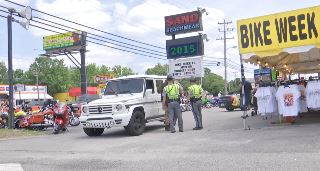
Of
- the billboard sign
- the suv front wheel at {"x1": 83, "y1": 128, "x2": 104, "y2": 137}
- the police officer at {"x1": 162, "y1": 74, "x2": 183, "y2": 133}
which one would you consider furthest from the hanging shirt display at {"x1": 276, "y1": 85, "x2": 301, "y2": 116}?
the billboard sign

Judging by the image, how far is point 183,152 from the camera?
1009 centimetres

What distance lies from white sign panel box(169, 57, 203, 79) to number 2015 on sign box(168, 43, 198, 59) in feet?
1.11

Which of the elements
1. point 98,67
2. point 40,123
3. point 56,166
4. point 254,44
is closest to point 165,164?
point 56,166

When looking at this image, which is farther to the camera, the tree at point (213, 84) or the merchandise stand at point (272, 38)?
the tree at point (213, 84)

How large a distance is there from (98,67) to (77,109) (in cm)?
10092

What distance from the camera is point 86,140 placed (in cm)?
1391

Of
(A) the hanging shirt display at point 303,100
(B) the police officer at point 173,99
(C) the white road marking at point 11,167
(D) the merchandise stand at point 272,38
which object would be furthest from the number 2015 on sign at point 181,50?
(C) the white road marking at point 11,167

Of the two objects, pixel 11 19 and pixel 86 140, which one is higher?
pixel 11 19

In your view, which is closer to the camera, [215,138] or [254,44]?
[215,138]

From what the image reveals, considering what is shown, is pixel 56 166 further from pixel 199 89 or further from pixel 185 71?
pixel 185 71

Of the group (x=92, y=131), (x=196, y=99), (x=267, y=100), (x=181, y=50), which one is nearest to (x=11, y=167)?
(x=92, y=131)

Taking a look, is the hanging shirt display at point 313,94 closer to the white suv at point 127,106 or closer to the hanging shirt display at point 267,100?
the hanging shirt display at point 267,100

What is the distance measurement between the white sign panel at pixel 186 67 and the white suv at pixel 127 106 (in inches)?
517

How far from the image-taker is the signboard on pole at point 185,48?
28.8 meters
